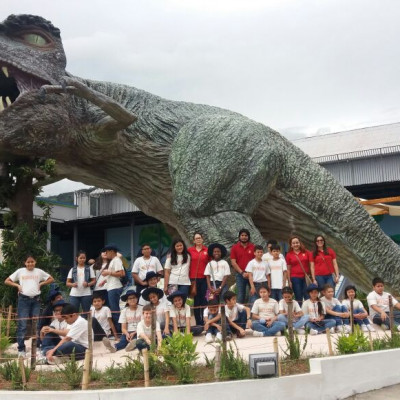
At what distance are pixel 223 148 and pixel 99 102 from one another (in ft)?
5.21

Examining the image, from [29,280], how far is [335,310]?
360cm

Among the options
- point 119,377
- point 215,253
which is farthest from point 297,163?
point 119,377

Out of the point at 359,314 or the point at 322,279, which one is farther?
the point at 322,279

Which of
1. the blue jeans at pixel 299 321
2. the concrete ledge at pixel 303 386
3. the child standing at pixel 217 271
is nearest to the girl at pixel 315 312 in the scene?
the blue jeans at pixel 299 321

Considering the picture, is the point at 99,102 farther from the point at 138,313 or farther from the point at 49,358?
→ the point at 49,358

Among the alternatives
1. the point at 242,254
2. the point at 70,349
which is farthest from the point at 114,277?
the point at 242,254

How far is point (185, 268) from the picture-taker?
732 cm

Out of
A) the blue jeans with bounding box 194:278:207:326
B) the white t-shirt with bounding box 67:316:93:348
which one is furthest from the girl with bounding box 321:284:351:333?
the white t-shirt with bounding box 67:316:93:348

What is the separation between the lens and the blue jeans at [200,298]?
292 inches

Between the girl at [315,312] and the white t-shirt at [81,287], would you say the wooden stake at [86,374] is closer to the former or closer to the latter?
the white t-shirt at [81,287]

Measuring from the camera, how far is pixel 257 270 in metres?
7.30

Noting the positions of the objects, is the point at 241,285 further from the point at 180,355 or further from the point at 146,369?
the point at 146,369

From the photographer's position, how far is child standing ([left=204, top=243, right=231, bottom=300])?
7203mm

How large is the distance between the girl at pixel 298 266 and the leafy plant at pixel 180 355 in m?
2.54
